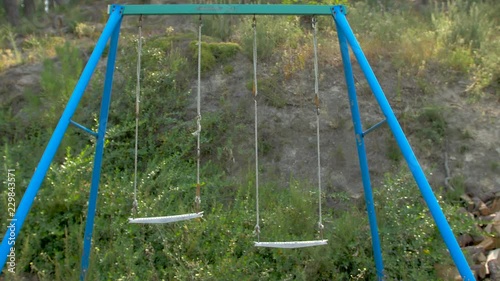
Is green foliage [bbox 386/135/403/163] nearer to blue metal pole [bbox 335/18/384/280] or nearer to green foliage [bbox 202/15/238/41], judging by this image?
blue metal pole [bbox 335/18/384/280]

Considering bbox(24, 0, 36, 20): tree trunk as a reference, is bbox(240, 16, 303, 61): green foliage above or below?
below

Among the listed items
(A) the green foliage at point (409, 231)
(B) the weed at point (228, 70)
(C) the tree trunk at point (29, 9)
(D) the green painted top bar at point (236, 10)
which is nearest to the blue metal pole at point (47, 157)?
(D) the green painted top bar at point (236, 10)

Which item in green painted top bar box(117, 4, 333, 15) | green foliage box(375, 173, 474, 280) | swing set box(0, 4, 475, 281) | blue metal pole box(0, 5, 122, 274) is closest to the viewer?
blue metal pole box(0, 5, 122, 274)

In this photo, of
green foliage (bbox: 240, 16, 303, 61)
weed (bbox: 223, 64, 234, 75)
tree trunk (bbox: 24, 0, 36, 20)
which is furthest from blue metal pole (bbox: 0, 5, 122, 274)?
tree trunk (bbox: 24, 0, 36, 20)

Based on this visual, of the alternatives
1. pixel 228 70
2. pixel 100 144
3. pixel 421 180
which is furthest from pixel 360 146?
pixel 228 70

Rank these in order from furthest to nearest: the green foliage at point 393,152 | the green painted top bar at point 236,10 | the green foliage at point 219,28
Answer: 1. the green foliage at point 219,28
2. the green foliage at point 393,152
3. the green painted top bar at point 236,10

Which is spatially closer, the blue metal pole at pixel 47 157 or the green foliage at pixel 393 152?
the blue metal pole at pixel 47 157

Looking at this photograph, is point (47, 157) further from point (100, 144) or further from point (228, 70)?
point (228, 70)

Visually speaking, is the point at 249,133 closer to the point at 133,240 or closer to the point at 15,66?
the point at 133,240

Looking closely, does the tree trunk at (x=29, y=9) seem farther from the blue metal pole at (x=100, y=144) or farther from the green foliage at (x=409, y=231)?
the green foliage at (x=409, y=231)

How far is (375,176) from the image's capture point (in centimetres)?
641

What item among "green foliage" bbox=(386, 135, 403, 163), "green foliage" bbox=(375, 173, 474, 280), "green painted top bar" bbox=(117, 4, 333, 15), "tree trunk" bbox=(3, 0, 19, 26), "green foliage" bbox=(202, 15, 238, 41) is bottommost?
"green foliage" bbox=(375, 173, 474, 280)

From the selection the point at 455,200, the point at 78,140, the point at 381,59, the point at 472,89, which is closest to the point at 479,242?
the point at 455,200

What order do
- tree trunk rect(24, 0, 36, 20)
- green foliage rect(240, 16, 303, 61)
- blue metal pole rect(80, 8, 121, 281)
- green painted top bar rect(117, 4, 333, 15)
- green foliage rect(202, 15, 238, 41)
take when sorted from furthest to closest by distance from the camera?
tree trunk rect(24, 0, 36, 20), green foliage rect(202, 15, 238, 41), green foliage rect(240, 16, 303, 61), blue metal pole rect(80, 8, 121, 281), green painted top bar rect(117, 4, 333, 15)
